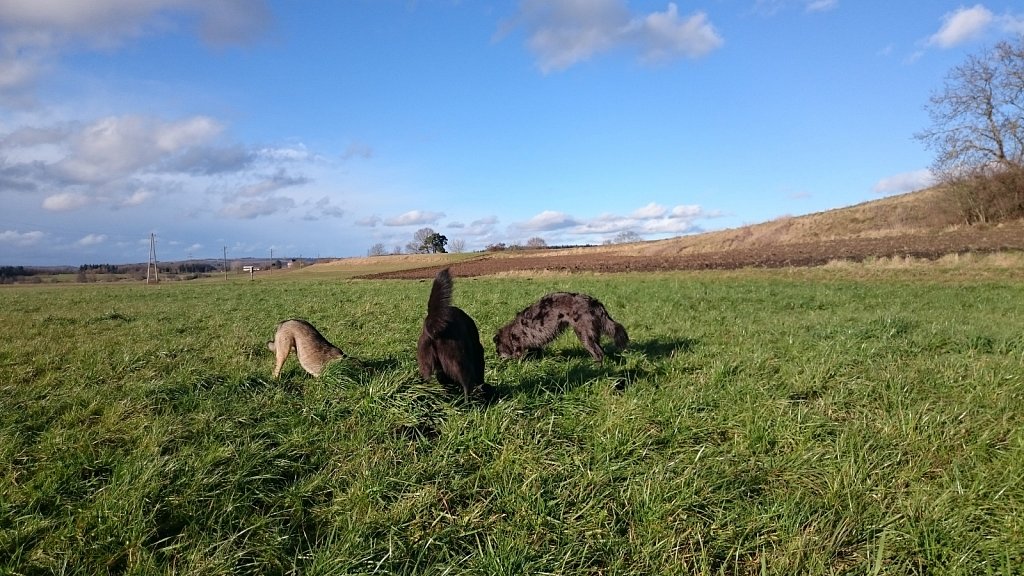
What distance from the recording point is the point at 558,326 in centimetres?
807

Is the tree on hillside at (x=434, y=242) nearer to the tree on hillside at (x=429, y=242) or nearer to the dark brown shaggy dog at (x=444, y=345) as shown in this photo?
the tree on hillside at (x=429, y=242)

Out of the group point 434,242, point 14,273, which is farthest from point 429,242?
point 14,273

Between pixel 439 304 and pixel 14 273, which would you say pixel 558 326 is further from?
pixel 14 273

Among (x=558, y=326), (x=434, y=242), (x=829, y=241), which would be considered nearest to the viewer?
(x=558, y=326)

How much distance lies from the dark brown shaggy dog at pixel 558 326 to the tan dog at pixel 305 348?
2.99 meters

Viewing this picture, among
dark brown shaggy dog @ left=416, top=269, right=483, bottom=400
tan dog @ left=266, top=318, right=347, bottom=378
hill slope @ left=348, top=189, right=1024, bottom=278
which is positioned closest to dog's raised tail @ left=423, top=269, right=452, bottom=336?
dark brown shaggy dog @ left=416, top=269, right=483, bottom=400

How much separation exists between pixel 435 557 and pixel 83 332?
456 inches

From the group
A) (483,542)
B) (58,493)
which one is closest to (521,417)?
(483,542)

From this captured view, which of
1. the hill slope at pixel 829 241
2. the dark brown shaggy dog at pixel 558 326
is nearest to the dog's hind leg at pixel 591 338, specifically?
the dark brown shaggy dog at pixel 558 326

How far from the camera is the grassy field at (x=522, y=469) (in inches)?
111

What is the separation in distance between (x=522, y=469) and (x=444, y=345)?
1.57m

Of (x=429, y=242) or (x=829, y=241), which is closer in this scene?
(x=829, y=241)

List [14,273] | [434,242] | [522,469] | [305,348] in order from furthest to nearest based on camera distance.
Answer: [434,242] < [14,273] < [305,348] < [522,469]

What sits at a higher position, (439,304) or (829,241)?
(829,241)
